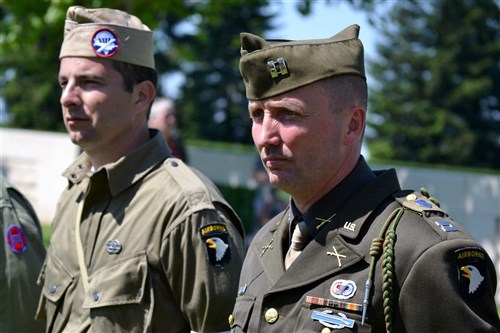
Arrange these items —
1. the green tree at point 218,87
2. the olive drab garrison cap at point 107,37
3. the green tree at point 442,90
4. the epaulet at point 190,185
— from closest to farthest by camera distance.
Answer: the epaulet at point 190,185
the olive drab garrison cap at point 107,37
the green tree at point 218,87
the green tree at point 442,90

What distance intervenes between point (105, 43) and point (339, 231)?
178 cm

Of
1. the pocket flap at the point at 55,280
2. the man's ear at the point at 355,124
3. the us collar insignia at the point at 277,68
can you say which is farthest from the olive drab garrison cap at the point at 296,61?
the pocket flap at the point at 55,280

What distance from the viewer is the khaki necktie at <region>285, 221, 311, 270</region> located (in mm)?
3223

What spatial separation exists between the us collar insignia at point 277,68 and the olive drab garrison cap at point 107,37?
1366mm

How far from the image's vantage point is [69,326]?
4156 millimetres

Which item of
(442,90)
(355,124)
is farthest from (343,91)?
(442,90)

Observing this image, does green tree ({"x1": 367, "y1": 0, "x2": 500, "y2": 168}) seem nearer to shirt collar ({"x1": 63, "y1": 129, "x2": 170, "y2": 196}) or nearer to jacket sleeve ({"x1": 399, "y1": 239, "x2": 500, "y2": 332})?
shirt collar ({"x1": 63, "y1": 129, "x2": 170, "y2": 196})

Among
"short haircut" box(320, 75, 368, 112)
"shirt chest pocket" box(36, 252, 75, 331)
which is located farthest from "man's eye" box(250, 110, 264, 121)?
"shirt chest pocket" box(36, 252, 75, 331)

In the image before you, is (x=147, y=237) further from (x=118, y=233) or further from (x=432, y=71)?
(x=432, y=71)

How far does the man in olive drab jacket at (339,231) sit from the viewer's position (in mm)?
2781

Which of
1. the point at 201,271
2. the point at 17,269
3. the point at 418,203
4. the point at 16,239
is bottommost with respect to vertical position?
the point at 17,269

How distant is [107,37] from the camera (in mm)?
4367

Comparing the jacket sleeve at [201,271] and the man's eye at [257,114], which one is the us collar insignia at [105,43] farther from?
the man's eye at [257,114]

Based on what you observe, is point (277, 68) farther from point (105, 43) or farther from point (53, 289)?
point (53, 289)
